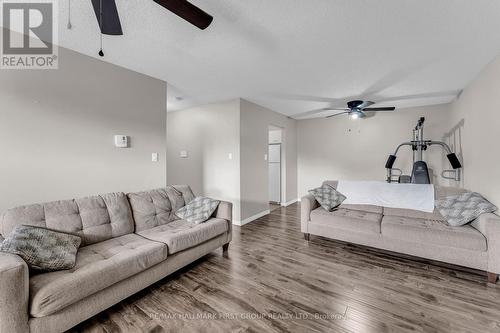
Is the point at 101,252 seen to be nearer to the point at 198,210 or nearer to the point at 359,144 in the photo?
the point at 198,210

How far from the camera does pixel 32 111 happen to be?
6.84 ft

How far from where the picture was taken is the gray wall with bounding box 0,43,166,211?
200 cm

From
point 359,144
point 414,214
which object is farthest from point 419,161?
point 414,214

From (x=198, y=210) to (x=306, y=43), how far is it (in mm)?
2321

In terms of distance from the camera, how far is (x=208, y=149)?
4.45 meters

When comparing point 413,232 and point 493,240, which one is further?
point 413,232

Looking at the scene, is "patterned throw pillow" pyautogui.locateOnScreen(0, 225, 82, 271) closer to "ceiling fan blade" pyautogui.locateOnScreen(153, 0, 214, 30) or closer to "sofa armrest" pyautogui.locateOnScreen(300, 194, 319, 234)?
"ceiling fan blade" pyautogui.locateOnScreen(153, 0, 214, 30)

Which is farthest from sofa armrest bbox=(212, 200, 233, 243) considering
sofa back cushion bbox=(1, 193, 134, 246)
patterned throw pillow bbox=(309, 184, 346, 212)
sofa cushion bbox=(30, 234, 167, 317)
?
patterned throw pillow bbox=(309, 184, 346, 212)

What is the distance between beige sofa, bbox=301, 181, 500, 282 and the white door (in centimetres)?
233

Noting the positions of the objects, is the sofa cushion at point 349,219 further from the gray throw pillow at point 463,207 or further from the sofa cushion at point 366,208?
the gray throw pillow at point 463,207

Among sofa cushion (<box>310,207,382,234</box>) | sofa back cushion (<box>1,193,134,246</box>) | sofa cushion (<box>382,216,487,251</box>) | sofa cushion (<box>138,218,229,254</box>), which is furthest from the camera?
sofa cushion (<box>310,207,382,234</box>)

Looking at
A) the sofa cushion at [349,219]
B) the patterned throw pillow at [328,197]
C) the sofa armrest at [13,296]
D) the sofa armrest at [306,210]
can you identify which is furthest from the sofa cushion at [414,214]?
the sofa armrest at [13,296]

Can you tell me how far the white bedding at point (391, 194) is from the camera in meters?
3.03

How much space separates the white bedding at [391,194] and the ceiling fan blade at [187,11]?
10.7 feet
